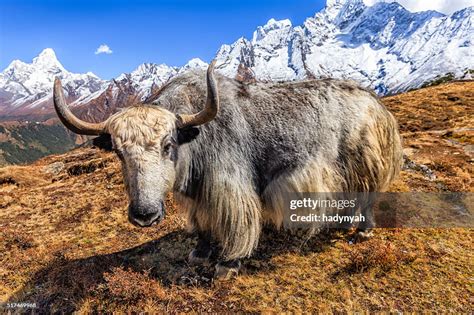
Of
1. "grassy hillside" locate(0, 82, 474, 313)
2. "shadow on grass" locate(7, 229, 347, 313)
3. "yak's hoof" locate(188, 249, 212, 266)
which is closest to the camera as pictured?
"grassy hillside" locate(0, 82, 474, 313)

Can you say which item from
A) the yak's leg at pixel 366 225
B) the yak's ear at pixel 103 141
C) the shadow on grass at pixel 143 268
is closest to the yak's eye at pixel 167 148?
the yak's ear at pixel 103 141

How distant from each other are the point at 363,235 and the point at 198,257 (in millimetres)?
3086

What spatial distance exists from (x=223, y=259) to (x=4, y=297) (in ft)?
11.6

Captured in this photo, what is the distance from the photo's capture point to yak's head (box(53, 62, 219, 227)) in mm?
3707

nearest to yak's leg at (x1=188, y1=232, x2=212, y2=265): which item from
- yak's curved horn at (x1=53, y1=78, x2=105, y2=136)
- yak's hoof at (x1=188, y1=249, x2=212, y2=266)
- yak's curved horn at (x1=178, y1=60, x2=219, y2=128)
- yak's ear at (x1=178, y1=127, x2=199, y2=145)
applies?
yak's hoof at (x1=188, y1=249, x2=212, y2=266)

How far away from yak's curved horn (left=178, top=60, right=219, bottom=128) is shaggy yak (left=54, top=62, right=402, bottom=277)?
13mm

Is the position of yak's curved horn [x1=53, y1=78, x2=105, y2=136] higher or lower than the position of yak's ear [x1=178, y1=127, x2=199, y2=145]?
higher

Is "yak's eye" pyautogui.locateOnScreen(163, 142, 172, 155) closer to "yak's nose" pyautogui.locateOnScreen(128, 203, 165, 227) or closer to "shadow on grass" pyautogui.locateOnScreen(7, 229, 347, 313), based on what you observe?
Result: "yak's nose" pyautogui.locateOnScreen(128, 203, 165, 227)

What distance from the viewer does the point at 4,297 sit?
5191mm

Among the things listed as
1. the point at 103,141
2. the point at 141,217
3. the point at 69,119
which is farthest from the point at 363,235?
the point at 69,119

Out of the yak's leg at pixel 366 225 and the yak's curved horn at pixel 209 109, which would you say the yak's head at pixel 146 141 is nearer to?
the yak's curved horn at pixel 209 109

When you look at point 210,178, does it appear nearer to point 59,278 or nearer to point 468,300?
point 59,278

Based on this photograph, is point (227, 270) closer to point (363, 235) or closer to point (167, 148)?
point (167, 148)

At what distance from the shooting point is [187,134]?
14.1 ft
